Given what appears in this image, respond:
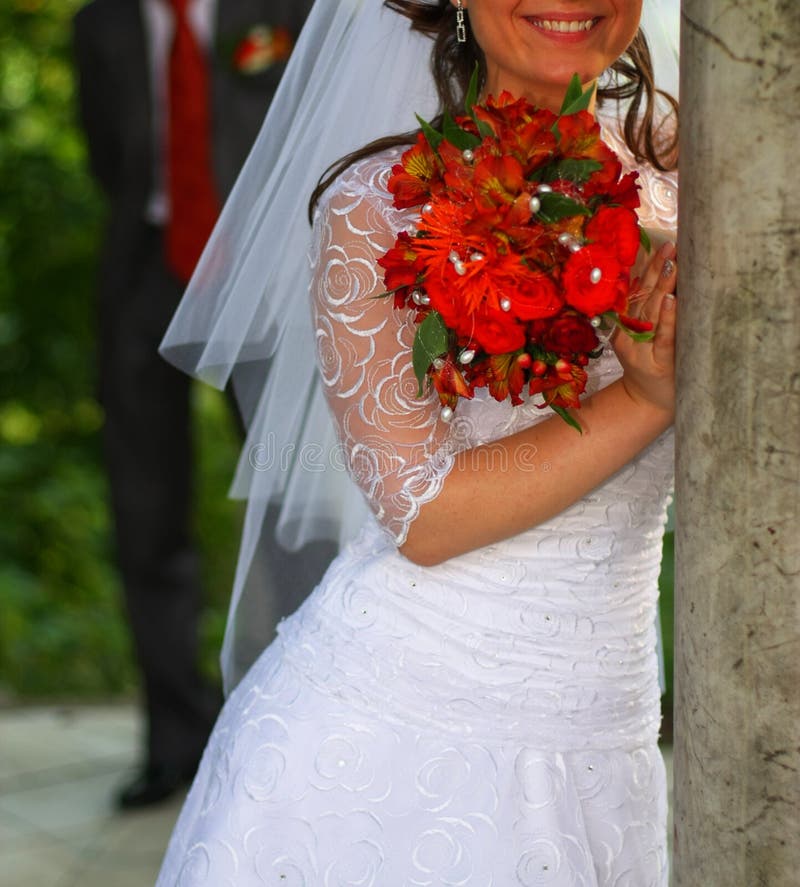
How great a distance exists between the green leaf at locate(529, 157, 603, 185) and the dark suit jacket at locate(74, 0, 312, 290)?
2.42 m

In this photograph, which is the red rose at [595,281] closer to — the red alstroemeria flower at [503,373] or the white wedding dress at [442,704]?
the red alstroemeria flower at [503,373]

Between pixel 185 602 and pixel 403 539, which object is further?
pixel 185 602

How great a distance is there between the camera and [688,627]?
4.79ft

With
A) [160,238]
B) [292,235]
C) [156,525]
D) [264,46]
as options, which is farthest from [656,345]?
[156,525]

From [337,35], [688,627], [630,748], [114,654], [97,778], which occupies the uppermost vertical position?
[337,35]

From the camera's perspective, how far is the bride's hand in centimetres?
157

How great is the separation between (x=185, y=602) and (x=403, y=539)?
8.92ft

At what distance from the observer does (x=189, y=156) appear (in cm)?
412

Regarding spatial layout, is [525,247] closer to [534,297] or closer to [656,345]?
[534,297]

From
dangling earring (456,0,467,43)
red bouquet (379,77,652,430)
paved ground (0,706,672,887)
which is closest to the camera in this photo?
red bouquet (379,77,652,430)

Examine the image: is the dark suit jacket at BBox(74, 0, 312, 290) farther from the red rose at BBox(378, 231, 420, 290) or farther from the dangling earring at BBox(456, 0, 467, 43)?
the red rose at BBox(378, 231, 420, 290)

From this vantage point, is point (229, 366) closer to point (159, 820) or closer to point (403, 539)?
point (403, 539)

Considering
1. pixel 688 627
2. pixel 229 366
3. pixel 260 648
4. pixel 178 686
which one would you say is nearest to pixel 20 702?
pixel 178 686

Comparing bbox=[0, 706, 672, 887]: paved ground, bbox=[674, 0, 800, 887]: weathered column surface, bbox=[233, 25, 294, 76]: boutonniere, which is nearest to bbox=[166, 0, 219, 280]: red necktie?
bbox=[233, 25, 294, 76]: boutonniere
